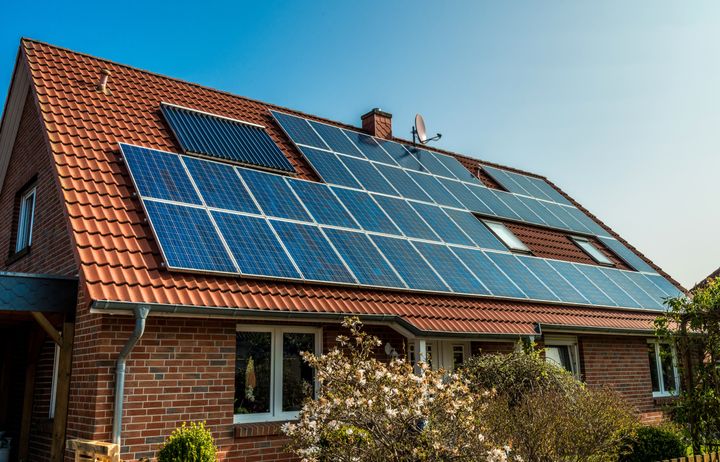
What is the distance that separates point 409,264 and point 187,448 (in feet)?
17.5

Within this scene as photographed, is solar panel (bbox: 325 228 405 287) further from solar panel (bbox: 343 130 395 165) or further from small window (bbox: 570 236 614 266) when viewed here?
small window (bbox: 570 236 614 266)

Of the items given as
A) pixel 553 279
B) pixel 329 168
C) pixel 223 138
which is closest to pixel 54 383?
pixel 223 138

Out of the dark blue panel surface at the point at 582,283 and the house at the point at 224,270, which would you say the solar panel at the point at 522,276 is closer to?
the house at the point at 224,270

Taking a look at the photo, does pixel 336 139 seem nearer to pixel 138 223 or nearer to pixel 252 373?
pixel 138 223

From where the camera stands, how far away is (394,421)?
6426 millimetres

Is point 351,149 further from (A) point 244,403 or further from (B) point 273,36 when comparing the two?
(A) point 244,403

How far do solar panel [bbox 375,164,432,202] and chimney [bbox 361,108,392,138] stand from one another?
242cm

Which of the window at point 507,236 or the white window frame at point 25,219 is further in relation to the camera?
the window at point 507,236

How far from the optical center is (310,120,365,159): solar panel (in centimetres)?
1446

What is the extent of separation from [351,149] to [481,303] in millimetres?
5242

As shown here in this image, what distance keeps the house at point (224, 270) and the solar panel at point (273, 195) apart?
1.8 inches

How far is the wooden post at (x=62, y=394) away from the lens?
840cm

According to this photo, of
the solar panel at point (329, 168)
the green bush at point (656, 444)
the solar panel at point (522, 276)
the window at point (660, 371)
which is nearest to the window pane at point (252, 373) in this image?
the solar panel at point (329, 168)

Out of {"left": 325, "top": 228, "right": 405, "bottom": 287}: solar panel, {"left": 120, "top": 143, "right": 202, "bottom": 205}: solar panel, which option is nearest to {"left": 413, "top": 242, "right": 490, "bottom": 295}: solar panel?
{"left": 325, "top": 228, "right": 405, "bottom": 287}: solar panel
